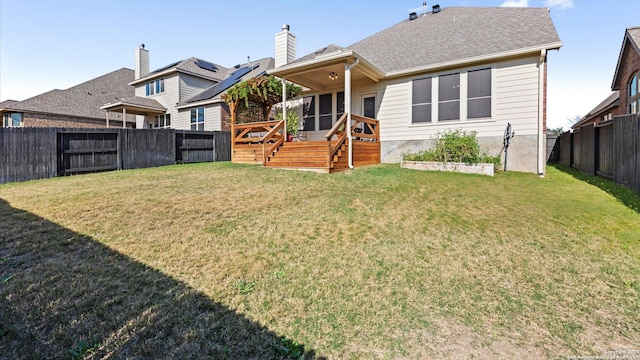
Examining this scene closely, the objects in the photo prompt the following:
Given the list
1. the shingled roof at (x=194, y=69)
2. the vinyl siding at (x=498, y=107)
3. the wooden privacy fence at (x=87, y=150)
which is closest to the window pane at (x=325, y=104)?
the vinyl siding at (x=498, y=107)

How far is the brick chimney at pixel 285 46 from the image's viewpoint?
15260 millimetres

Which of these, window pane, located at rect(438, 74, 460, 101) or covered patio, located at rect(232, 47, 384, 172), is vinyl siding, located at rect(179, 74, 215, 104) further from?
window pane, located at rect(438, 74, 460, 101)

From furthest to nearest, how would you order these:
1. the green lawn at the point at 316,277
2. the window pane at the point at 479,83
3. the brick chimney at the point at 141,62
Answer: the brick chimney at the point at 141,62
the window pane at the point at 479,83
the green lawn at the point at 316,277

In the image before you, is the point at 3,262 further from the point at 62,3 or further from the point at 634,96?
the point at 634,96

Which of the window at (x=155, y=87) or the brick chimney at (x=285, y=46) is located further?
the window at (x=155, y=87)

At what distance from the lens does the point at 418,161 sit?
31.4 feet

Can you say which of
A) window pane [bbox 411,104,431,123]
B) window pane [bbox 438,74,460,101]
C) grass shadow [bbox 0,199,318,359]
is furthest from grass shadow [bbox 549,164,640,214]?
grass shadow [bbox 0,199,318,359]

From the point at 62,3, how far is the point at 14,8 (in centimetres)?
135

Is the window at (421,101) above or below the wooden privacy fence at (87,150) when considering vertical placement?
above

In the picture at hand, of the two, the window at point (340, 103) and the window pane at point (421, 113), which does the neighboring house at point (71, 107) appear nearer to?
the window at point (340, 103)

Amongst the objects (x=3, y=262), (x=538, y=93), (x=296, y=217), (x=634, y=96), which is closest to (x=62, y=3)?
(x=3, y=262)

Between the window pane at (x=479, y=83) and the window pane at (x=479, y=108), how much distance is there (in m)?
0.20

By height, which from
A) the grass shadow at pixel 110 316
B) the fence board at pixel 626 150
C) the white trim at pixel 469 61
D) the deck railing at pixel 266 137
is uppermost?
the white trim at pixel 469 61

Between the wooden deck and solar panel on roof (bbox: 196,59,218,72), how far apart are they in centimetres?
1297
